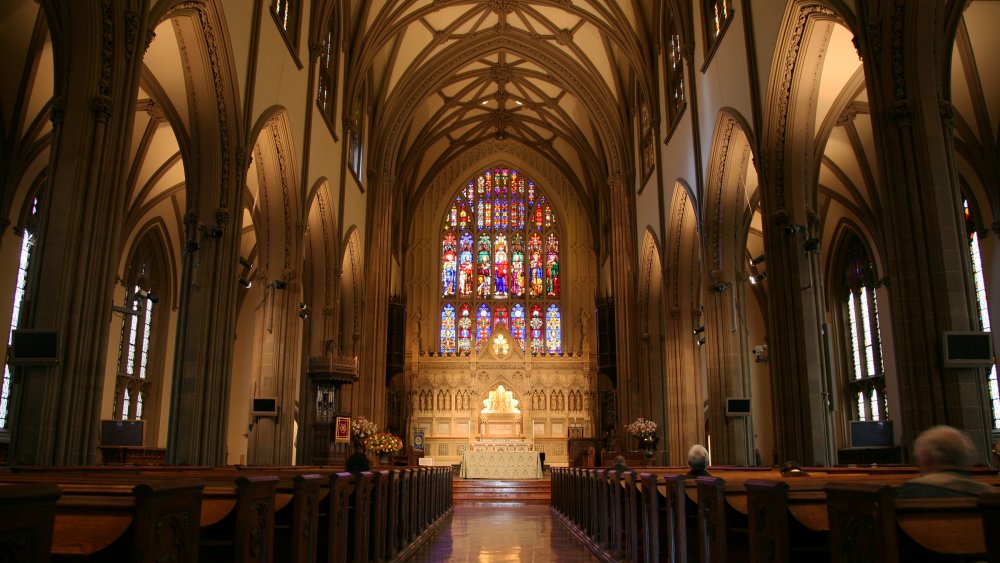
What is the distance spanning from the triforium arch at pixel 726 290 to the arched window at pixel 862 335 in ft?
26.2

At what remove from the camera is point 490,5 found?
23.3 metres

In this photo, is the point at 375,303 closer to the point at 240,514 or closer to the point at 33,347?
the point at 33,347

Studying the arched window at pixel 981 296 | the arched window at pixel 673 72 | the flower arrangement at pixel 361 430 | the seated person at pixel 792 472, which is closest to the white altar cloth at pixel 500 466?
the flower arrangement at pixel 361 430

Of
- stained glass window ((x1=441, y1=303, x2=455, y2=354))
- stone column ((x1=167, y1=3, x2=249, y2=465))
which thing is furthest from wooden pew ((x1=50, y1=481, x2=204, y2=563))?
stained glass window ((x1=441, y1=303, x2=455, y2=354))

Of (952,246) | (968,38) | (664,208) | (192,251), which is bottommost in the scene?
(952,246)

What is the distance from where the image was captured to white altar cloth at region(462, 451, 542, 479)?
23.9 meters

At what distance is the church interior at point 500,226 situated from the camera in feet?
26.9

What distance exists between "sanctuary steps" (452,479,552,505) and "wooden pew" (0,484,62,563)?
17.9 m

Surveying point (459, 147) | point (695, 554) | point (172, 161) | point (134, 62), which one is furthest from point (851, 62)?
point (459, 147)

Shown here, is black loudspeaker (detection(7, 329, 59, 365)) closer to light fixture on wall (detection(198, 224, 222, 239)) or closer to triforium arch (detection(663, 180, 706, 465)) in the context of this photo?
light fixture on wall (detection(198, 224, 222, 239))

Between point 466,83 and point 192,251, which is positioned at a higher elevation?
point 466,83

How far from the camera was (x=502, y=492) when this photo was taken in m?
20.9

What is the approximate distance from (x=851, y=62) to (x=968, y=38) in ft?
7.37

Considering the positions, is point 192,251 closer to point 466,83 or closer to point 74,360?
point 74,360
